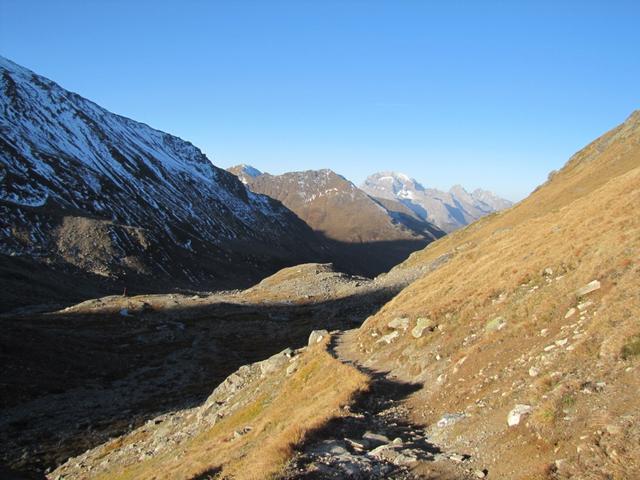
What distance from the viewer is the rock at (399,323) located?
3272 centimetres

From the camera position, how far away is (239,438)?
24141 mm

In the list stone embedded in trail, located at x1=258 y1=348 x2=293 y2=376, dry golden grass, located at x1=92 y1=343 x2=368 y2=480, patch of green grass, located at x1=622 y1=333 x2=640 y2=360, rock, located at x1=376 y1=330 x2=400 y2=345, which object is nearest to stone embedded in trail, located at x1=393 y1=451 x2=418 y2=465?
dry golden grass, located at x1=92 y1=343 x2=368 y2=480

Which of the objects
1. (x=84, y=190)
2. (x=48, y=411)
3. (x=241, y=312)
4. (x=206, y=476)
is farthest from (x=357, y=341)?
(x=84, y=190)

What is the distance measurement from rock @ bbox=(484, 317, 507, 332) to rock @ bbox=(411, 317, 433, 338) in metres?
5.09

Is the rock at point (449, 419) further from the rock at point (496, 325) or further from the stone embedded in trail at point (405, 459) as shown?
the rock at point (496, 325)

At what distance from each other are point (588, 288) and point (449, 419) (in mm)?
9533

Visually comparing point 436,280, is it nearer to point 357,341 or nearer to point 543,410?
point 357,341

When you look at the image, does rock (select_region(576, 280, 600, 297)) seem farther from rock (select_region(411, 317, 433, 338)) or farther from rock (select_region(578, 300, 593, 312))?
rock (select_region(411, 317, 433, 338))

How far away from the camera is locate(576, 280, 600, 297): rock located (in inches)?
844

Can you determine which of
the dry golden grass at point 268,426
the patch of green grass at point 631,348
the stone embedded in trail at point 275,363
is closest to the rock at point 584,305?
the patch of green grass at point 631,348

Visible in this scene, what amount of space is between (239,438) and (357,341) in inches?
561

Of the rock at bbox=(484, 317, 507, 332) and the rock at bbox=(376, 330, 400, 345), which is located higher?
the rock at bbox=(376, 330, 400, 345)

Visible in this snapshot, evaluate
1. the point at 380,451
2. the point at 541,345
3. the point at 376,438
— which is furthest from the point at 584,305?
the point at 380,451

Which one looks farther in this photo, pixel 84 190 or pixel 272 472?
pixel 84 190
